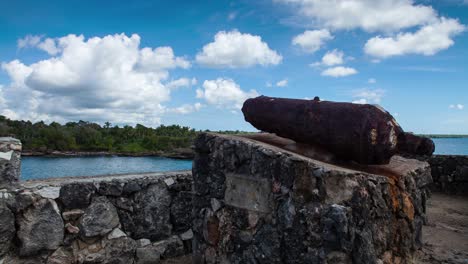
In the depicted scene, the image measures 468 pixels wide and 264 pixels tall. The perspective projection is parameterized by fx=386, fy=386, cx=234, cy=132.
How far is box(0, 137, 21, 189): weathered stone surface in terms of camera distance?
364 centimetres

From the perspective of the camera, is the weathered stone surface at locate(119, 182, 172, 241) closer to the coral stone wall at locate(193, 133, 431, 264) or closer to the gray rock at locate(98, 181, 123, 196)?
the gray rock at locate(98, 181, 123, 196)

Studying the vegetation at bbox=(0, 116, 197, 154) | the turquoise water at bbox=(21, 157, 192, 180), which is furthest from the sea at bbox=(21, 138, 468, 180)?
the vegetation at bbox=(0, 116, 197, 154)

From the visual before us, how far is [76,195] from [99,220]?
1.15ft

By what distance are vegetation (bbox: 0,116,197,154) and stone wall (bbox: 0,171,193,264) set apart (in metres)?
26.9

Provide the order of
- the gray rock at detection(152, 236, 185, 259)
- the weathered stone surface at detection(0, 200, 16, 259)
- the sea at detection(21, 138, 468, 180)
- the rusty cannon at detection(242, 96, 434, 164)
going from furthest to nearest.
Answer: the sea at detection(21, 138, 468, 180) < the gray rock at detection(152, 236, 185, 259) < the weathered stone surface at detection(0, 200, 16, 259) < the rusty cannon at detection(242, 96, 434, 164)

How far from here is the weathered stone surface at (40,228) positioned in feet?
11.7

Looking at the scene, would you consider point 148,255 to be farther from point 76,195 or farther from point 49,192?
point 49,192

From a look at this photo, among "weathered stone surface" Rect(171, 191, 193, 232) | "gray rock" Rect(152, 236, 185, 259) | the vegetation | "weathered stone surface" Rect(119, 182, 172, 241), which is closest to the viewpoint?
"weathered stone surface" Rect(119, 182, 172, 241)

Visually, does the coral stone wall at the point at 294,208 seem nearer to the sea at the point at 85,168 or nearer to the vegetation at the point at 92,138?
the sea at the point at 85,168

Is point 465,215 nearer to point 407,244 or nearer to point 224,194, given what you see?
point 407,244

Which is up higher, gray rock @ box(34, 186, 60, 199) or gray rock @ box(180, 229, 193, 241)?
gray rock @ box(34, 186, 60, 199)

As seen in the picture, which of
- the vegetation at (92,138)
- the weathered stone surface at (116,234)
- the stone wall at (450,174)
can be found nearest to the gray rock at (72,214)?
the weathered stone surface at (116,234)

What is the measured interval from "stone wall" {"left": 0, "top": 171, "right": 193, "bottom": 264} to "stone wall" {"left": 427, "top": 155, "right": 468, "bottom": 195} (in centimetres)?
770

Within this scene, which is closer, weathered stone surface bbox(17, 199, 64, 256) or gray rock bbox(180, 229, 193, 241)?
weathered stone surface bbox(17, 199, 64, 256)
